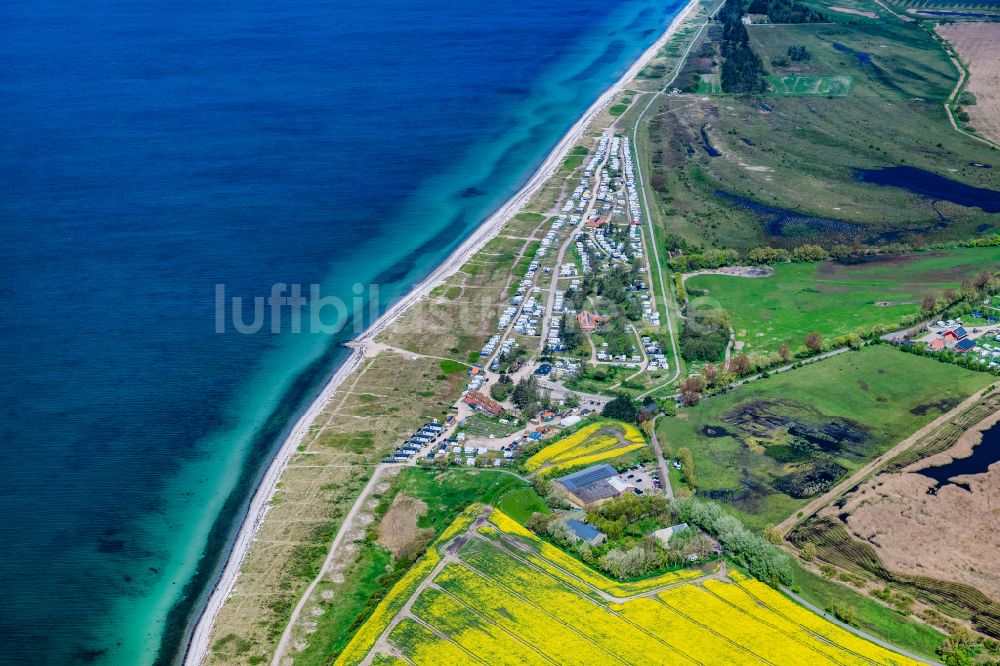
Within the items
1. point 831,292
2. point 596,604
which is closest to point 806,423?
point 831,292

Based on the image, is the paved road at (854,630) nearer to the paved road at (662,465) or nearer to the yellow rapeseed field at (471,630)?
the paved road at (662,465)

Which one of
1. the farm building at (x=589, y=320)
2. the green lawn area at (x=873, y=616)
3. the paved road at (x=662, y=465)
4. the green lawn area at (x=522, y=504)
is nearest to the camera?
the green lawn area at (x=873, y=616)

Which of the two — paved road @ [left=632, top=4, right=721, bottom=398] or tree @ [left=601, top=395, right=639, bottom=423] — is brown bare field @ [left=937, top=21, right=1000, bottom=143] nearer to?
paved road @ [left=632, top=4, right=721, bottom=398]

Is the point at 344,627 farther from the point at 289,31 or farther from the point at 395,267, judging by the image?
the point at 289,31

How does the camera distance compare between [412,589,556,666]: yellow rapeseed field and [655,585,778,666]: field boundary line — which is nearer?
[655,585,778,666]: field boundary line

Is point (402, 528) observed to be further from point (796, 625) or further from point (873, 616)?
point (873, 616)

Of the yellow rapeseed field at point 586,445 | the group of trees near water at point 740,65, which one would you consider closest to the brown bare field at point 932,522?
the yellow rapeseed field at point 586,445

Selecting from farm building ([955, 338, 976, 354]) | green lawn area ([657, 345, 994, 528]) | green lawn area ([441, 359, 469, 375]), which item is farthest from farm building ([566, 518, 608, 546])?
farm building ([955, 338, 976, 354])
